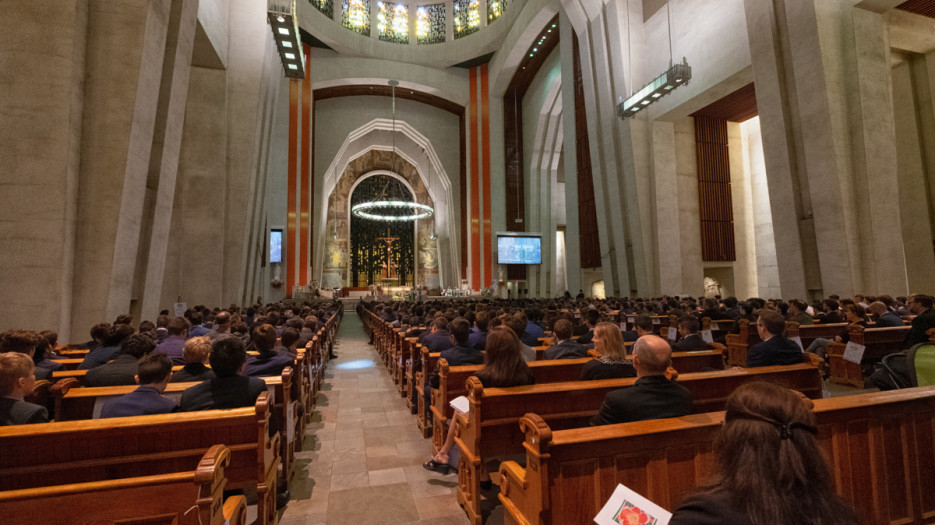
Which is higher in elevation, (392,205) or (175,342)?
(392,205)

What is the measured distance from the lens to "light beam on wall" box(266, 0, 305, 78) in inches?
325

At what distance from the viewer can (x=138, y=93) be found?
20.0ft

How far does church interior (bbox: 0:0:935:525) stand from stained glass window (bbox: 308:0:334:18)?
0.49m

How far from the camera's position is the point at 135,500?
1.35 meters

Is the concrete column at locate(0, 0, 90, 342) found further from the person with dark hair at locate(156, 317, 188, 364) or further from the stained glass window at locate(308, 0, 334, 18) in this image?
the stained glass window at locate(308, 0, 334, 18)

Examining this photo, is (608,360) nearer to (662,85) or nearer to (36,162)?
(36,162)

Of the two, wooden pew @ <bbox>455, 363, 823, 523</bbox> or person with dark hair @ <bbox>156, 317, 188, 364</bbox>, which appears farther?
person with dark hair @ <bbox>156, 317, 188, 364</bbox>

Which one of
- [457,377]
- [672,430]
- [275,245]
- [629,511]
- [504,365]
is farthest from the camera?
[275,245]

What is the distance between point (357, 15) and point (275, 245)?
11573mm

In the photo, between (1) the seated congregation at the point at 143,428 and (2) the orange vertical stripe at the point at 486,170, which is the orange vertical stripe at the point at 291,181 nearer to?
(2) the orange vertical stripe at the point at 486,170

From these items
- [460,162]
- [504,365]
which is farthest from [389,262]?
[504,365]

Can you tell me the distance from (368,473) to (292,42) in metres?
8.74

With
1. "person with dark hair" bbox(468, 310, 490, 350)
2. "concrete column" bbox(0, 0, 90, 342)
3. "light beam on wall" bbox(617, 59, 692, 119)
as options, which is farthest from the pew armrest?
"light beam on wall" bbox(617, 59, 692, 119)

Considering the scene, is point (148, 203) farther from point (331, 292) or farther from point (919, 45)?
point (919, 45)
